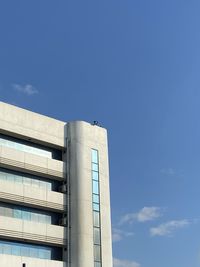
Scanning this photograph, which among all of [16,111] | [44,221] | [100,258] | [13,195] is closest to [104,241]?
[100,258]

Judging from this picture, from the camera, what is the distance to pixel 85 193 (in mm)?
59062

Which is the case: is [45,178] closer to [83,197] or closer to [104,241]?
[83,197]

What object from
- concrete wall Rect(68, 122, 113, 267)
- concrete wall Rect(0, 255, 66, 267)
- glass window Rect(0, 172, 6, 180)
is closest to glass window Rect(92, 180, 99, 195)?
concrete wall Rect(68, 122, 113, 267)

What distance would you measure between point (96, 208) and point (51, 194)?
4.57 m

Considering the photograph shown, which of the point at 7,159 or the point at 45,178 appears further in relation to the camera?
the point at 45,178

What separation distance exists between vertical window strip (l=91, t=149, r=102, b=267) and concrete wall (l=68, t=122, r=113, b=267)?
43cm

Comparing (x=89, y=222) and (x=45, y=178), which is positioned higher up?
(x=45, y=178)

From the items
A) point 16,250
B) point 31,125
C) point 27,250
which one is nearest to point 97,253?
point 27,250

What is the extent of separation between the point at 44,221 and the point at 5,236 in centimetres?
510

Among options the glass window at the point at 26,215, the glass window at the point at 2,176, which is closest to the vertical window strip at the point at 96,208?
the glass window at the point at 26,215

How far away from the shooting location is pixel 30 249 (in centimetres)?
5578

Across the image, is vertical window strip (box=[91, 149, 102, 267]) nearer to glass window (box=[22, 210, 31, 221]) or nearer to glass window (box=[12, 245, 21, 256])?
glass window (box=[22, 210, 31, 221])

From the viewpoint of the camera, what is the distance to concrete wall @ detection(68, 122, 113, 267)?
187 ft

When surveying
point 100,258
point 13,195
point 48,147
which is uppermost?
point 48,147
